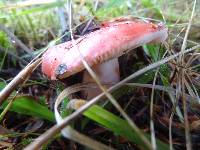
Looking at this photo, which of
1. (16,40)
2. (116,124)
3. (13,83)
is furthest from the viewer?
(16,40)

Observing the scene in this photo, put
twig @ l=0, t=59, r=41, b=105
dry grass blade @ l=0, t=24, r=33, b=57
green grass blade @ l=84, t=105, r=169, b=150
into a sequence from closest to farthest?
green grass blade @ l=84, t=105, r=169, b=150 → twig @ l=0, t=59, r=41, b=105 → dry grass blade @ l=0, t=24, r=33, b=57

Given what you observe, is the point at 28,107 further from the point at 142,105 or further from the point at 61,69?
the point at 142,105

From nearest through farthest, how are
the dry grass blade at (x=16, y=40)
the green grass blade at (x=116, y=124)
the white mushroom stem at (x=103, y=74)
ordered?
the green grass blade at (x=116, y=124) → the white mushroom stem at (x=103, y=74) → the dry grass blade at (x=16, y=40)

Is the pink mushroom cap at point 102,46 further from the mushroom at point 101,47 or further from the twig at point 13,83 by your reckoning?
the twig at point 13,83

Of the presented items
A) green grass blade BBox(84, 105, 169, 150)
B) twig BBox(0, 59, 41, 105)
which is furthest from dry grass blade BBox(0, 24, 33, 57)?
green grass blade BBox(84, 105, 169, 150)

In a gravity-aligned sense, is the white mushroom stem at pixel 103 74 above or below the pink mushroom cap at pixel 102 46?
below

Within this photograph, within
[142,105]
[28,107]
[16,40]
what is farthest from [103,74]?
[16,40]

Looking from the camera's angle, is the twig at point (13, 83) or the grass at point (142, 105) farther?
the twig at point (13, 83)

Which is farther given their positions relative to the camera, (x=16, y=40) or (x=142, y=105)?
(x=16, y=40)

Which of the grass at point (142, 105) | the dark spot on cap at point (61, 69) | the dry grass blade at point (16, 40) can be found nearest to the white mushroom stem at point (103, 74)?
the grass at point (142, 105)

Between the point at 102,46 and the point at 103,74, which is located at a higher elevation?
the point at 102,46

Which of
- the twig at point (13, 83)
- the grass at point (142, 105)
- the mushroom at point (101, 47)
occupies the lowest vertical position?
the grass at point (142, 105)

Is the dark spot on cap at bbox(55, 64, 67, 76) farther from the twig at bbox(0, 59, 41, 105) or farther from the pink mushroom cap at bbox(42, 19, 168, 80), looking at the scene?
the twig at bbox(0, 59, 41, 105)
